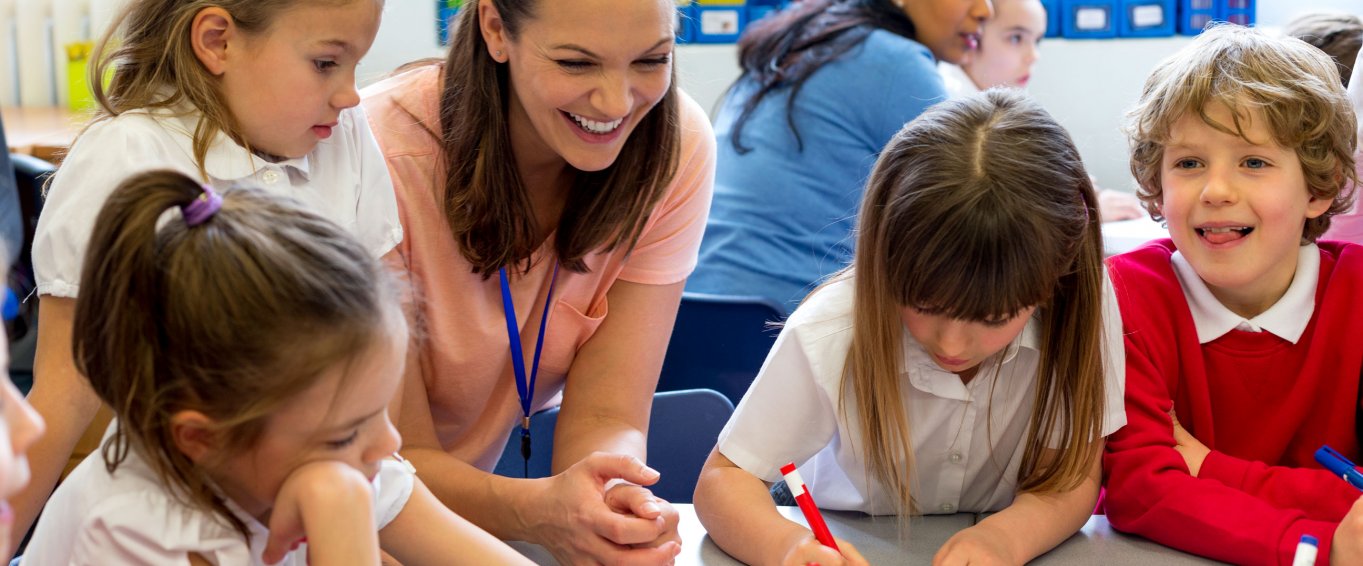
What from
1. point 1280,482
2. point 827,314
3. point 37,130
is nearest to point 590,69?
point 827,314

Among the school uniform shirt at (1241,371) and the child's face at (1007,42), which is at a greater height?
the child's face at (1007,42)

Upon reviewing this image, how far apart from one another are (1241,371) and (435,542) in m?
0.83

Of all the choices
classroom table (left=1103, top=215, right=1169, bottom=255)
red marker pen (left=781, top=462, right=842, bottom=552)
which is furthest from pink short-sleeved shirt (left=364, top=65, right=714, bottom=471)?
classroom table (left=1103, top=215, right=1169, bottom=255)

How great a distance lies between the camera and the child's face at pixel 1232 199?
1.27m

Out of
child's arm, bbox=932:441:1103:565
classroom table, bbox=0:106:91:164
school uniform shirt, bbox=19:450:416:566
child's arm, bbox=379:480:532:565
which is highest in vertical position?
school uniform shirt, bbox=19:450:416:566

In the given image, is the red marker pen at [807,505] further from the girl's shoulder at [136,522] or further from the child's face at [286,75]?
the child's face at [286,75]

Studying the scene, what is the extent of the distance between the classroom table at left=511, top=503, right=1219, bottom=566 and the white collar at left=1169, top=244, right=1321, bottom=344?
0.24 metres

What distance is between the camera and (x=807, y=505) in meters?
1.08

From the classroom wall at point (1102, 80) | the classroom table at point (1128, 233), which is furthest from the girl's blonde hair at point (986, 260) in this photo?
the classroom wall at point (1102, 80)

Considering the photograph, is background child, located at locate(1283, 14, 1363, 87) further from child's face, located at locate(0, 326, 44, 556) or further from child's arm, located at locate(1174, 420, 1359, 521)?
child's face, located at locate(0, 326, 44, 556)

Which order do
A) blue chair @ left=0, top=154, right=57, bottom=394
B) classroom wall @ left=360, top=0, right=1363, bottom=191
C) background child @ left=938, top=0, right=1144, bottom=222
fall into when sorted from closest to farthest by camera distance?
blue chair @ left=0, top=154, right=57, bottom=394, background child @ left=938, top=0, right=1144, bottom=222, classroom wall @ left=360, top=0, right=1363, bottom=191

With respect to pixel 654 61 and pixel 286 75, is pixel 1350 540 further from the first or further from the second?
pixel 286 75

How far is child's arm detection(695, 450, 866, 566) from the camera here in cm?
108

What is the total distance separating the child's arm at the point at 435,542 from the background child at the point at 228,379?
142mm
